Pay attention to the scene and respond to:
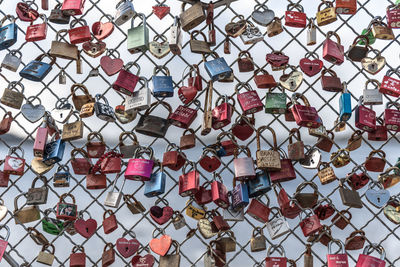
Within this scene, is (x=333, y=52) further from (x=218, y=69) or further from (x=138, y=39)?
(x=138, y=39)

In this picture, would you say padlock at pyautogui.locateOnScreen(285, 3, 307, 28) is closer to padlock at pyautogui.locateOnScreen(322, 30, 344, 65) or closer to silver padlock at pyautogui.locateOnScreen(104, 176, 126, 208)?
padlock at pyautogui.locateOnScreen(322, 30, 344, 65)

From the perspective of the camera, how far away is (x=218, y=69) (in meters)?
2.55

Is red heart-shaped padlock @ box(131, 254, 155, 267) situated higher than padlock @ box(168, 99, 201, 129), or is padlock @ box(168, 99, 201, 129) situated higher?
padlock @ box(168, 99, 201, 129)

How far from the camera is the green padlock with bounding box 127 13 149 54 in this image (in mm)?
2566

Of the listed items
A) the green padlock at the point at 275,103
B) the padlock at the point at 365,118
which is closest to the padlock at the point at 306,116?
the green padlock at the point at 275,103

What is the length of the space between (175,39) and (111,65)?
27 centimetres

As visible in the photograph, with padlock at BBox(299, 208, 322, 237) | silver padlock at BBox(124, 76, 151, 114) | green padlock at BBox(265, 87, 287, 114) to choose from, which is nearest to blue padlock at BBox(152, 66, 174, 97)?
silver padlock at BBox(124, 76, 151, 114)

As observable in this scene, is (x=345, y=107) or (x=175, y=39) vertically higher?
(x=175, y=39)

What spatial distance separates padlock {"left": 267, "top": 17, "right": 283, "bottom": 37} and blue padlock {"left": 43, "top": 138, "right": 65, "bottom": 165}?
0.88 metres

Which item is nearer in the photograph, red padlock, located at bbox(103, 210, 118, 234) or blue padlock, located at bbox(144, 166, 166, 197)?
blue padlock, located at bbox(144, 166, 166, 197)

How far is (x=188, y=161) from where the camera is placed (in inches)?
103

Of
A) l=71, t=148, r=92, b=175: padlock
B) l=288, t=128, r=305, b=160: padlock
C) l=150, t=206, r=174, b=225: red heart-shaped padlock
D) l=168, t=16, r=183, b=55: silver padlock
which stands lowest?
l=150, t=206, r=174, b=225: red heart-shaped padlock

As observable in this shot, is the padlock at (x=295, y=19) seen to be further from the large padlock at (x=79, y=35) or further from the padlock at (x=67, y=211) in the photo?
the padlock at (x=67, y=211)

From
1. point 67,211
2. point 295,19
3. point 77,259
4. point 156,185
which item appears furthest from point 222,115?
point 77,259
